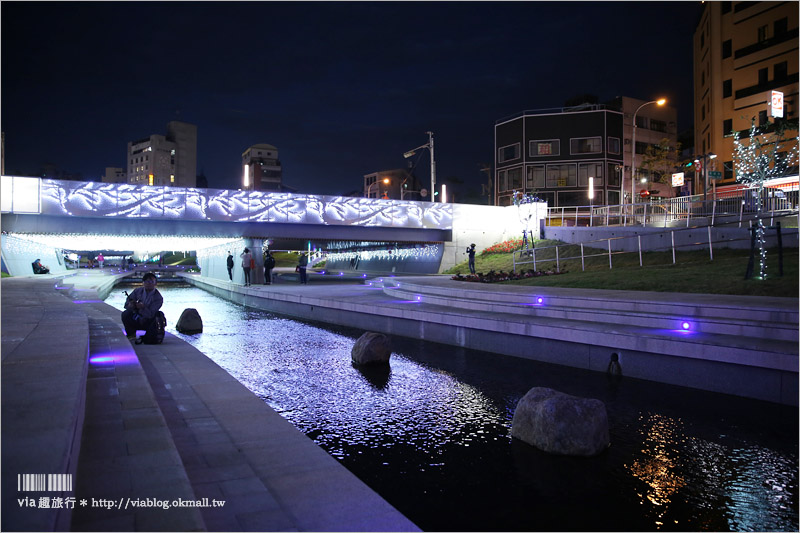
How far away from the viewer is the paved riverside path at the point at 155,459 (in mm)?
3475

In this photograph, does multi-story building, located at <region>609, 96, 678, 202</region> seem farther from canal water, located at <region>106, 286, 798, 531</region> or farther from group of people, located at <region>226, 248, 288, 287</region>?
canal water, located at <region>106, 286, 798, 531</region>

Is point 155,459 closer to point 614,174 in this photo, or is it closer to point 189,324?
point 189,324

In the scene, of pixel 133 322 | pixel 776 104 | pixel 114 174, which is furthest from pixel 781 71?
pixel 114 174

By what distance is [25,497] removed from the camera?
3.00 meters

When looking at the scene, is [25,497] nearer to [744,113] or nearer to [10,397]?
[10,397]

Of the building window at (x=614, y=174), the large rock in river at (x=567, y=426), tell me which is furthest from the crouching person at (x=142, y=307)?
the building window at (x=614, y=174)

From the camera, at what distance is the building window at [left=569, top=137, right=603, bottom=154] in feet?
207

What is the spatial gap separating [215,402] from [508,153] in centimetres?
6502

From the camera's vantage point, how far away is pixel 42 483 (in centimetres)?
314

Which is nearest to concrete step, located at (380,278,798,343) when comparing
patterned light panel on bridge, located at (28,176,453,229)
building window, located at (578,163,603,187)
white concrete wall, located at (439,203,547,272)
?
patterned light panel on bridge, located at (28,176,453,229)

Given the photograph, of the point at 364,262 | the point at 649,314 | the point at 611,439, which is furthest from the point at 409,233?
the point at 611,439

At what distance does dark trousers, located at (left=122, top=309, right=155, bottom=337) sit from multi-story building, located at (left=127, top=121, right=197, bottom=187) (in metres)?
136

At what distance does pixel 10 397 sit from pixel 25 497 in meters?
2.13

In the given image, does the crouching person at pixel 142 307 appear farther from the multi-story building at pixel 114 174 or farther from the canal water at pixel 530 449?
the multi-story building at pixel 114 174
